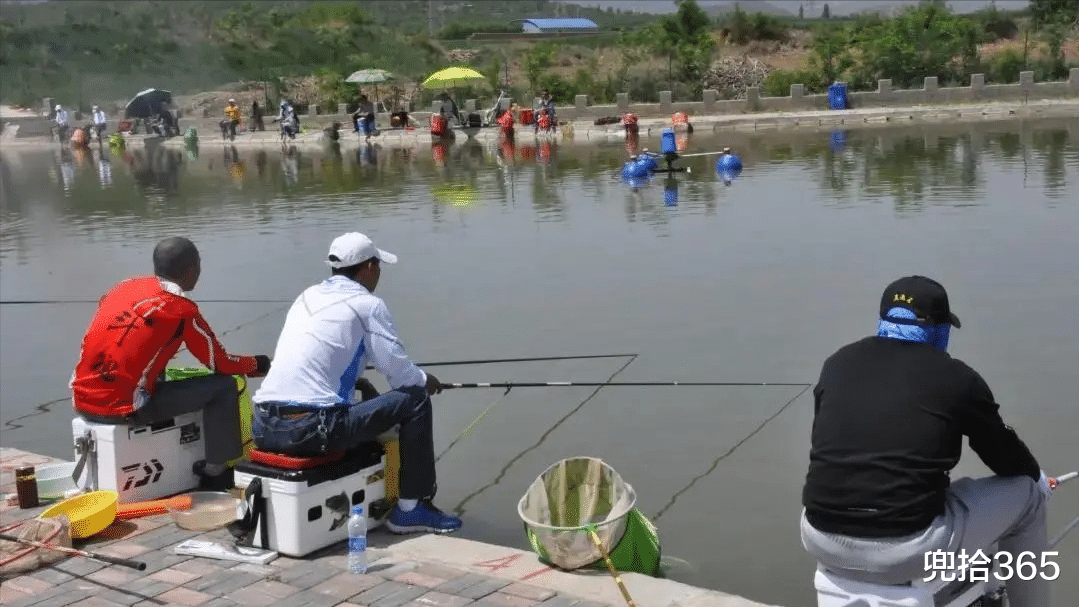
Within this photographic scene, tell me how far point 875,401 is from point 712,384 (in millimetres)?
4287

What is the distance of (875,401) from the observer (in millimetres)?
3914

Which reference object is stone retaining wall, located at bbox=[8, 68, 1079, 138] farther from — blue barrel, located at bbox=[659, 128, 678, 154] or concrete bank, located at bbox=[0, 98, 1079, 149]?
blue barrel, located at bbox=[659, 128, 678, 154]

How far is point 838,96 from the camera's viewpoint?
37.3m

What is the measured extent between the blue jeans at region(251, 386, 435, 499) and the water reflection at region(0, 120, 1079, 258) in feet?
37.1

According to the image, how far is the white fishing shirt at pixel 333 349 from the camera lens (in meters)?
5.66

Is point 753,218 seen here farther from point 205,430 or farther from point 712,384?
point 205,430

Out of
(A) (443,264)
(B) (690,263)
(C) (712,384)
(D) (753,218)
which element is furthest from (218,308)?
(D) (753,218)

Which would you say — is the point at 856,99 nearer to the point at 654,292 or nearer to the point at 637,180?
the point at 637,180

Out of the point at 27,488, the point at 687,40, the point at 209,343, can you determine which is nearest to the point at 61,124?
the point at 687,40

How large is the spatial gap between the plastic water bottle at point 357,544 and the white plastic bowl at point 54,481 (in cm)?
182

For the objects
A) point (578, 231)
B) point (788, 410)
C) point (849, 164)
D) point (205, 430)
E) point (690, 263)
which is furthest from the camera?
point (849, 164)

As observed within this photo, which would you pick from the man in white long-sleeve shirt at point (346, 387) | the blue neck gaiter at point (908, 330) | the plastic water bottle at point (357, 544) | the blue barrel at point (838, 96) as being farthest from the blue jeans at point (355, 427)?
the blue barrel at point (838, 96)

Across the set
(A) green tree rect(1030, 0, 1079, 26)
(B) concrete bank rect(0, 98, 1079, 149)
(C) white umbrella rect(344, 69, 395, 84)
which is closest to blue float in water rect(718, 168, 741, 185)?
(B) concrete bank rect(0, 98, 1079, 149)

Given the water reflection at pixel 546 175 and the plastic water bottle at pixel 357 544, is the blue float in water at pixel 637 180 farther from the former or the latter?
the plastic water bottle at pixel 357 544
